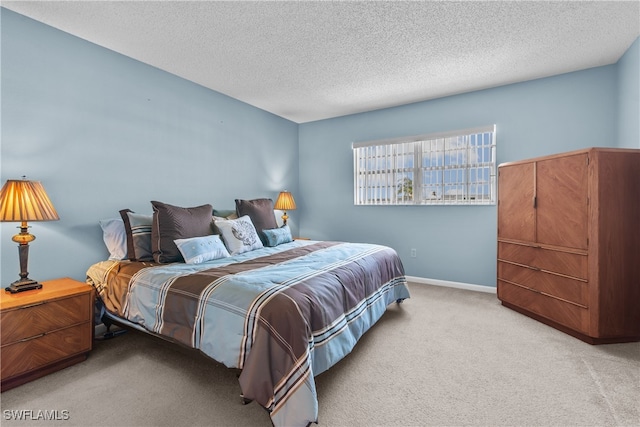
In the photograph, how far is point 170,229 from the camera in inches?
101

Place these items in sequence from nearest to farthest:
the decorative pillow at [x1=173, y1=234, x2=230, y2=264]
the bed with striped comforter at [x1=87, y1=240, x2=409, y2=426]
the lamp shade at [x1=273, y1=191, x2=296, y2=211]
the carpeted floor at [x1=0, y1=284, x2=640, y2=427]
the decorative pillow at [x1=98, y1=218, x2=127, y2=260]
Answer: the bed with striped comforter at [x1=87, y1=240, x2=409, y2=426]
the carpeted floor at [x1=0, y1=284, x2=640, y2=427]
the decorative pillow at [x1=173, y1=234, x2=230, y2=264]
the decorative pillow at [x1=98, y1=218, x2=127, y2=260]
the lamp shade at [x1=273, y1=191, x2=296, y2=211]

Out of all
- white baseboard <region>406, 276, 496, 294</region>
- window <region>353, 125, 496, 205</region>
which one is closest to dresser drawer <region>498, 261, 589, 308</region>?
white baseboard <region>406, 276, 496, 294</region>

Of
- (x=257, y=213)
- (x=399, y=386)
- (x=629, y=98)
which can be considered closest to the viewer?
(x=399, y=386)

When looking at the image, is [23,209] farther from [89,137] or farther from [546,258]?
[546,258]

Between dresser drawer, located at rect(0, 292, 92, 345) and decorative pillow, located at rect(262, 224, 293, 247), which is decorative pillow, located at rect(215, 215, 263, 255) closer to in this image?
decorative pillow, located at rect(262, 224, 293, 247)

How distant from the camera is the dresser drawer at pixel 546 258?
8.13 ft

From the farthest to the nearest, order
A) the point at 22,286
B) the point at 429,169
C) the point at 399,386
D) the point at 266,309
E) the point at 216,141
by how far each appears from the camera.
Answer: the point at 429,169, the point at 216,141, the point at 22,286, the point at 399,386, the point at 266,309

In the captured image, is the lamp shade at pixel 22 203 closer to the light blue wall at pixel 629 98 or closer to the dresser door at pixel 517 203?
the dresser door at pixel 517 203

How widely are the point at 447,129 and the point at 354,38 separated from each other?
204cm

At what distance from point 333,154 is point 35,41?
11.9ft

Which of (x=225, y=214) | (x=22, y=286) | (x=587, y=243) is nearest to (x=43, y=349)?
(x=22, y=286)

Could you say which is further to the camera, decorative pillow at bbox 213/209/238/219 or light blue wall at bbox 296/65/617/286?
decorative pillow at bbox 213/209/238/219

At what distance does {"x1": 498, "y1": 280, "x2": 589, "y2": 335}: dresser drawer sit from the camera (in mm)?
2431

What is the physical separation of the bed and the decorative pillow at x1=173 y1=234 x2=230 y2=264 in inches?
2.6
